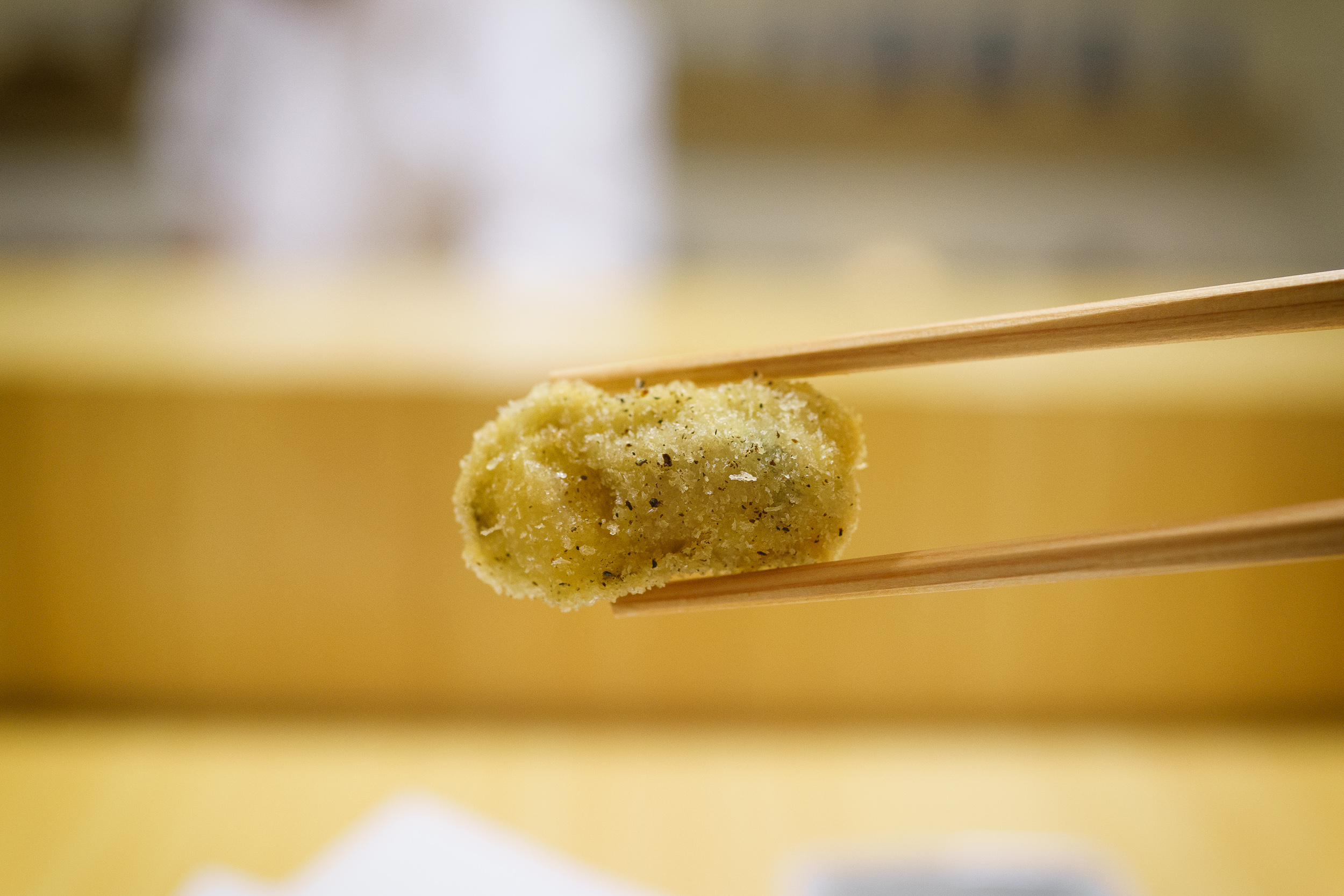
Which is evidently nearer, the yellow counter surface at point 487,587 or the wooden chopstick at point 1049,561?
the wooden chopstick at point 1049,561

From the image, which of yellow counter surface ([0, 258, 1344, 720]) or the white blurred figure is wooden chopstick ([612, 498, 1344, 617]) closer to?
yellow counter surface ([0, 258, 1344, 720])

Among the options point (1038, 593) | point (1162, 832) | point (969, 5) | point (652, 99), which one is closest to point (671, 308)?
point (1038, 593)

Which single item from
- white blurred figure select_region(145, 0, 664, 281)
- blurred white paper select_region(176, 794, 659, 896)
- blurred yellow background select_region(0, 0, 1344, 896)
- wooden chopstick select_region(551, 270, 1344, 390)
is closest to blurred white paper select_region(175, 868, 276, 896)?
blurred white paper select_region(176, 794, 659, 896)

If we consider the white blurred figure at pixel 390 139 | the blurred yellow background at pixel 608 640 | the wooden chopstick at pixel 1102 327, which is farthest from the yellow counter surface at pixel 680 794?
the white blurred figure at pixel 390 139

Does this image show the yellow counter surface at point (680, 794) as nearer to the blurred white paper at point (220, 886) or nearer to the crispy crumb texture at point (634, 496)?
the blurred white paper at point (220, 886)

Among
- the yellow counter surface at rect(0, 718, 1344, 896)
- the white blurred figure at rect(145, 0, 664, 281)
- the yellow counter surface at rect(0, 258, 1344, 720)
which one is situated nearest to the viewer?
the yellow counter surface at rect(0, 718, 1344, 896)

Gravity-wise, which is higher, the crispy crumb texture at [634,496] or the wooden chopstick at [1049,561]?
the crispy crumb texture at [634,496]

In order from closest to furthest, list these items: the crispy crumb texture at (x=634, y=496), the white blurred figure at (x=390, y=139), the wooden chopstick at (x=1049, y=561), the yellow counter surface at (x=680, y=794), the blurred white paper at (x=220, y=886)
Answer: the wooden chopstick at (x=1049, y=561) < the crispy crumb texture at (x=634, y=496) < the blurred white paper at (x=220, y=886) < the yellow counter surface at (x=680, y=794) < the white blurred figure at (x=390, y=139)
